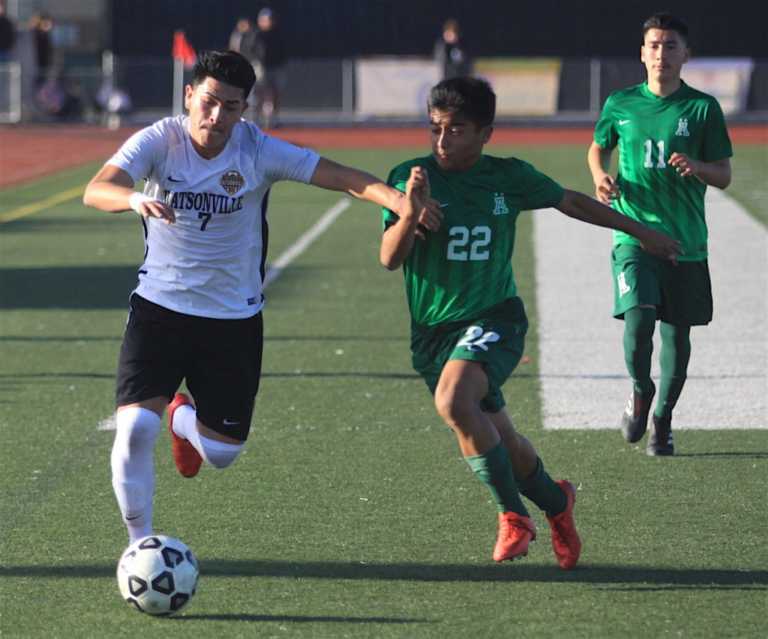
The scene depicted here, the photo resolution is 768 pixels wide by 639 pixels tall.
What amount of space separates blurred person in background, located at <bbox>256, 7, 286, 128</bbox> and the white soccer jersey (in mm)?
29884

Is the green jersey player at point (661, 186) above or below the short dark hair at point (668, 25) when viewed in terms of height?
below

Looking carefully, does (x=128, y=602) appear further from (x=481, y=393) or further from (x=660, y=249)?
(x=660, y=249)

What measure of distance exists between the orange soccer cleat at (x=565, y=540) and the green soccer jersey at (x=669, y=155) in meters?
2.19

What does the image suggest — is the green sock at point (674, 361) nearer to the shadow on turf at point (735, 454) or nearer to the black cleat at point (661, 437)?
the black cleat at point (661, 437)

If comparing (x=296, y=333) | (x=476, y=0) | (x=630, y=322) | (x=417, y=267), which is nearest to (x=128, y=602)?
(x=417, y=267)

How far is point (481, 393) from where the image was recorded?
6.29m

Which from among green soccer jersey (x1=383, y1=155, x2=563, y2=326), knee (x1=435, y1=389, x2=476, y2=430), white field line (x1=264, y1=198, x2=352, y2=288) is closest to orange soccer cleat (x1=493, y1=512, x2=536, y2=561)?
knee (x1=435, y1=389, x2=476, y2=430)

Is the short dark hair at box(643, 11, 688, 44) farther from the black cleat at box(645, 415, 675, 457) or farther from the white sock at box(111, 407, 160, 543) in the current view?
the white sock at box(111, 407, 160, 543)

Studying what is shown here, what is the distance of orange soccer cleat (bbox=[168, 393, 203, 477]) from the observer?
23.7 ft

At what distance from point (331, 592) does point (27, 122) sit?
34.8m

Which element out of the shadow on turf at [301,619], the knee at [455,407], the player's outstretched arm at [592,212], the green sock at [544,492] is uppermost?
the player's outstretched arm at [592,212]

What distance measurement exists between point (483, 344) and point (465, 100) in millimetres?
912

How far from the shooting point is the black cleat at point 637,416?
28.0ft

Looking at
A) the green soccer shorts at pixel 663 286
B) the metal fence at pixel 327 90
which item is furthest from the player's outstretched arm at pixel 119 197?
the metal fence at pixel 327 90
